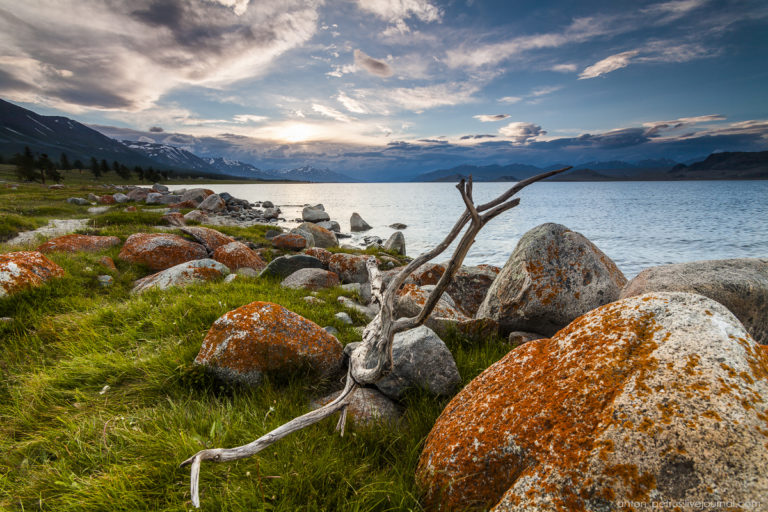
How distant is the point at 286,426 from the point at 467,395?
1.55 meters

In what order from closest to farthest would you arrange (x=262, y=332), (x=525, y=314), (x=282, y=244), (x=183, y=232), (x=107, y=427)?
(x=107, y=427)
(x=262, y=332)
(x=525, y=314)
(x=183, y=232)
(x=282, y=244)

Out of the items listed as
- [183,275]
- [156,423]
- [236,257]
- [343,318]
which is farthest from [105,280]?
[156,423]

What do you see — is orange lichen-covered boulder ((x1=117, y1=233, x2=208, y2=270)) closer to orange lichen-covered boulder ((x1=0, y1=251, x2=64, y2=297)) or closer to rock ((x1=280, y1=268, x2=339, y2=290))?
orange lichen-covered boulder ((x1=0, y1=251, x2=64, y2=297))

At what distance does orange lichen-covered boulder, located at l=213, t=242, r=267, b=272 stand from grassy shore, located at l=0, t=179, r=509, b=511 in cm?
490

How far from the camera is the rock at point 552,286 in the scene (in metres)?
5.86

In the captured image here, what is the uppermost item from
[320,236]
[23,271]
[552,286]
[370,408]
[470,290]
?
[23,271]

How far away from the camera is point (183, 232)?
1408cm

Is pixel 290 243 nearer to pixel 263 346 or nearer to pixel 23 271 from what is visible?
pixel 23 271

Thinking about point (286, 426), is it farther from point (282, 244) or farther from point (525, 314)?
point (282, 244)

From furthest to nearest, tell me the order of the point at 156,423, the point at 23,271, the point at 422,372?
the point at 23,271
the point at 422,372
the point at 156,423

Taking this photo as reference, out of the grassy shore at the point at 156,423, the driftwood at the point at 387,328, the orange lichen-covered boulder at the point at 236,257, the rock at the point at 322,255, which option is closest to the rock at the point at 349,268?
the rock at the point at 322,255

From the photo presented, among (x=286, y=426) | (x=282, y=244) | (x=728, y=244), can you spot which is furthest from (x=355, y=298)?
(x=728, y=244)

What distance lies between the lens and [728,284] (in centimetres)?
505

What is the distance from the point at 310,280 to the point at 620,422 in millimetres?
8413
